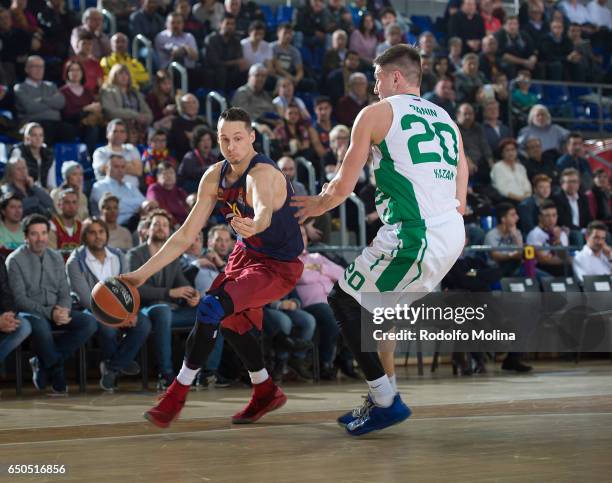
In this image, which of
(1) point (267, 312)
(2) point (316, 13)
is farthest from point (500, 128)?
(1) point (267, 312)

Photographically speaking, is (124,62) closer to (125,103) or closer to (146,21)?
(125,103)

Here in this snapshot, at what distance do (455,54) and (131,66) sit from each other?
546 centimetres

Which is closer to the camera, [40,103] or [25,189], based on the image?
[25,189]

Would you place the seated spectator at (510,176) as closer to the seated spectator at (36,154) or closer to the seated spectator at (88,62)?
the seated spectator at (88,62)

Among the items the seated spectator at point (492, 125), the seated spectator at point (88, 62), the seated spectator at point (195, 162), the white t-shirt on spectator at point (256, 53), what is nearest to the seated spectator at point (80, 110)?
the seated spectator at point (88, 62)

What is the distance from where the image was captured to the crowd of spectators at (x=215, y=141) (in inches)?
378

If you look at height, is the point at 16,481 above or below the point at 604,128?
below

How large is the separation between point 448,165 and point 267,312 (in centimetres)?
466

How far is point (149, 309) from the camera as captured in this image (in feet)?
31.5

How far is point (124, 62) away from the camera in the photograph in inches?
519

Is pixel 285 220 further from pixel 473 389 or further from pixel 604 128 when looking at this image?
pixel 604 128

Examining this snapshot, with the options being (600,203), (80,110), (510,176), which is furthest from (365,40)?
(80,110)

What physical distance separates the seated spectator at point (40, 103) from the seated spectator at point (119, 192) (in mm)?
1094

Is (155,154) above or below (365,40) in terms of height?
below
